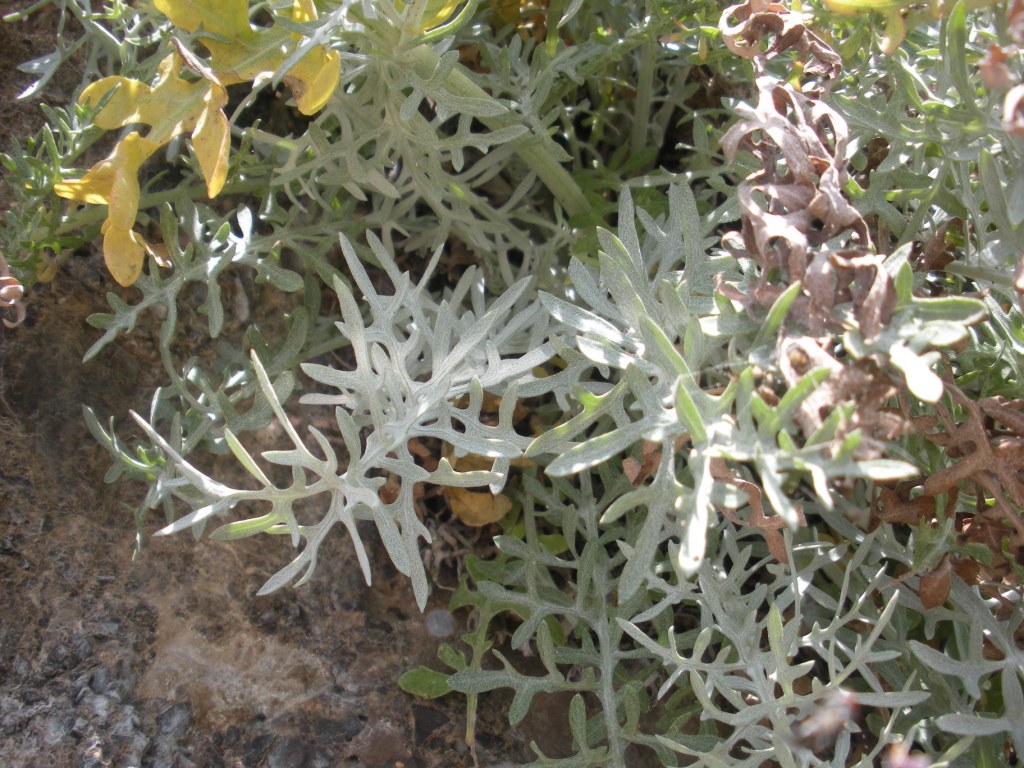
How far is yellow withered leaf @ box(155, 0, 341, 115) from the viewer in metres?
0.82

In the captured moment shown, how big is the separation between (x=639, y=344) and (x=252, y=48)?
44 centimetres

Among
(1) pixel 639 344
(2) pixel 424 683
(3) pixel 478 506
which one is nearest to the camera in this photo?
(1) pixel 639 344

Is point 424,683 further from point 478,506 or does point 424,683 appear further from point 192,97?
point 192,97

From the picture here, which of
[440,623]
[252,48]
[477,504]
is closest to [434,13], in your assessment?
[252,48]

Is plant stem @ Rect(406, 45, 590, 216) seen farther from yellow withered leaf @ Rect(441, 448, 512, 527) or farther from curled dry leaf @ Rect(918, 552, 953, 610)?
curled dry leaf @ Rect(918, 552, 953, 610)

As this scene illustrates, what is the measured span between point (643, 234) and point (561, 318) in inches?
17.7

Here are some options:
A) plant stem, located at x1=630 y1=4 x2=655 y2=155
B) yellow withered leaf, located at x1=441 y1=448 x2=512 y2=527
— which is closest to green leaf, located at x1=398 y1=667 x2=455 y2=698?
yellow withered leaf, located at x1=441 y1=448 x2=512 y2=527

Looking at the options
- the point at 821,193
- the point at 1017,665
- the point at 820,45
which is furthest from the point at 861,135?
the point at 1017,665

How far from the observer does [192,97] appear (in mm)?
850

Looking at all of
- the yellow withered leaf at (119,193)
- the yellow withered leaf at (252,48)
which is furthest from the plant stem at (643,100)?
the yellow withered leaf at (119,193)

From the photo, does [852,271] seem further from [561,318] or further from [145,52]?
[145,52]

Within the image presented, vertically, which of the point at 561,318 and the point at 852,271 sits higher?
the point at 852,271

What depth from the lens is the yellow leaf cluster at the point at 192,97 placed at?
0.82 metres

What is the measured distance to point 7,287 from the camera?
896 mm
